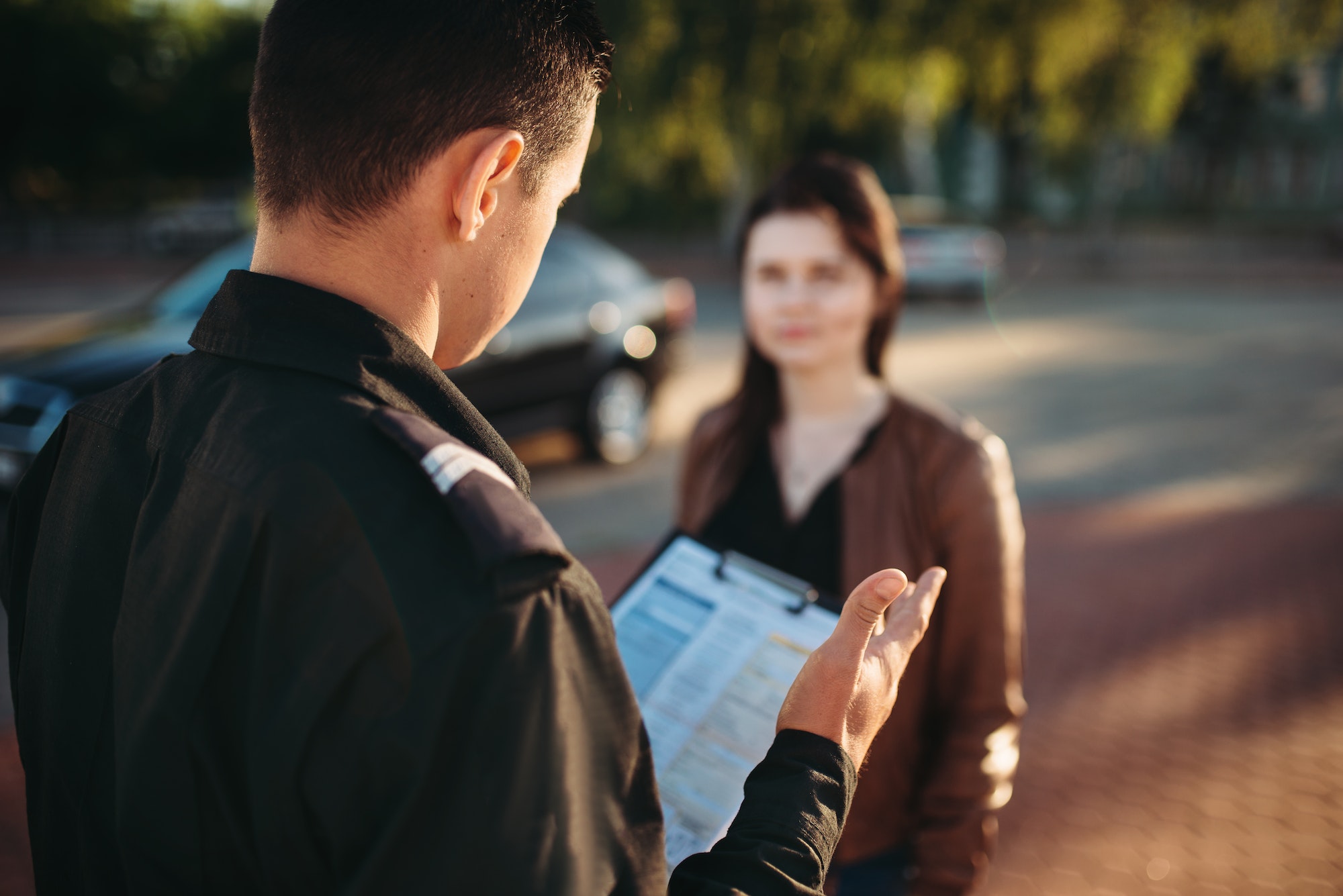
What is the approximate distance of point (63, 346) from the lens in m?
6.26

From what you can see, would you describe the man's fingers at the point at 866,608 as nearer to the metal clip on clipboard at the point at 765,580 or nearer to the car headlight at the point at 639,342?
the metal clip on clipboard at the point at 765,580

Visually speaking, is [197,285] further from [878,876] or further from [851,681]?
[851,681]

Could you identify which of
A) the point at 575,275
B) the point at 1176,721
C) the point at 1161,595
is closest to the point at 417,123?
the point at 1176,721

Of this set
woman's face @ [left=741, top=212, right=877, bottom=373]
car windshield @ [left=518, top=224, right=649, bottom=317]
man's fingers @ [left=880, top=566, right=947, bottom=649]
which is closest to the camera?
man's fingers @ [left=880, top=566, right=947, bottom=649]

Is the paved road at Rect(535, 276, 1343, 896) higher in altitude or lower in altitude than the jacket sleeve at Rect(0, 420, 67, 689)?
lower

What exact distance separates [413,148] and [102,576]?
1.75 feet

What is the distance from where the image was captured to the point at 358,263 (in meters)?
1.01

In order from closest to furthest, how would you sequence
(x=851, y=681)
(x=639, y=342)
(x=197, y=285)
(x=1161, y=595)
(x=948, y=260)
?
1. (x=851, y=681)
2. (x=1161, y=595)
3. (x=197, y=285)
4. (x=639, y=342)
5. (x=948, y=260)

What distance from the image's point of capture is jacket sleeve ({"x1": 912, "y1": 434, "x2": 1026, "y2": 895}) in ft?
6.38

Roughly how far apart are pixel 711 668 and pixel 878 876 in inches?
33.0

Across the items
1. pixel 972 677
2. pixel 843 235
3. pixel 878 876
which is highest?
pixel 843 235

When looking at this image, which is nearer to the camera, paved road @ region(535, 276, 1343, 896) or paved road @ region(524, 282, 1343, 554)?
paved road @ region(535, 276, 1343, 896)

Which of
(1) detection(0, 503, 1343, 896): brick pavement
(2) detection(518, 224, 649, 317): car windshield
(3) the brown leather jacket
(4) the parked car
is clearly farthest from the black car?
(4) the parked car

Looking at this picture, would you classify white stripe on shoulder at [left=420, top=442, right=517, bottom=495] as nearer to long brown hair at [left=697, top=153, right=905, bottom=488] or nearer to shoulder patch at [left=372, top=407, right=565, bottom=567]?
shoulder patch at [left=372, top=407, right=565, bottom=567]
